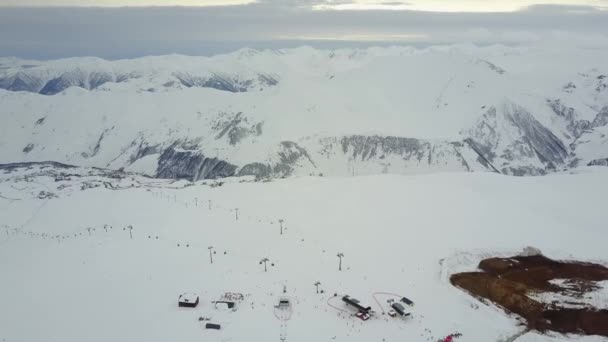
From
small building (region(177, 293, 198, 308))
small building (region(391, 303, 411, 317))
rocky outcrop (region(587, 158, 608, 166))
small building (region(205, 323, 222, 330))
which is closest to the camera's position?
small building (region(205, 323, 222, 330))

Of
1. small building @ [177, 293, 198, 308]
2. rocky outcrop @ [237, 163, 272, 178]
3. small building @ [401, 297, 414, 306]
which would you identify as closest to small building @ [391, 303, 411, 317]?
small building @ [401, 297, 414, 306]

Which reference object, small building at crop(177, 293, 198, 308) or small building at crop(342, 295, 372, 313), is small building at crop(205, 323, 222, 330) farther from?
small building at crop(342, 295, 372, 313)

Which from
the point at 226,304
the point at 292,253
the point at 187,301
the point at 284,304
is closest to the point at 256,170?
the point at 292,253

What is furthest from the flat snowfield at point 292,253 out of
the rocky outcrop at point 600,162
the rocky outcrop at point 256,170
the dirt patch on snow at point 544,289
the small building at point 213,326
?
the rocky outcrop at point 600,162

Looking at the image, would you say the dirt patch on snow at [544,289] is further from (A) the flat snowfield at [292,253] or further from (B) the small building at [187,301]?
(B) the small building at [187,301]

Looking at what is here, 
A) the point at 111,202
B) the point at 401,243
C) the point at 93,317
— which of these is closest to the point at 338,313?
the point at 401,243

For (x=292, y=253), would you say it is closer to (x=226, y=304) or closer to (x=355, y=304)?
(x=226, y=304)
